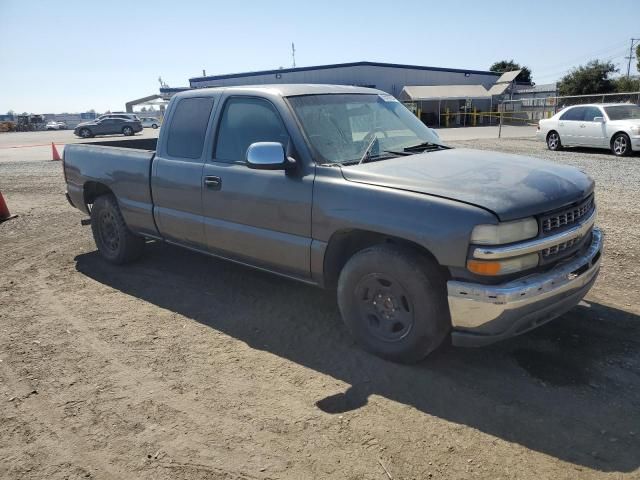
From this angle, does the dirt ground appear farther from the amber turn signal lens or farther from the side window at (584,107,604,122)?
the side window at (584,107,604,122)

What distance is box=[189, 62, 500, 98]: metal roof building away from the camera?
43.4m

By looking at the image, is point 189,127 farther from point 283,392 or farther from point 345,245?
point 283,392

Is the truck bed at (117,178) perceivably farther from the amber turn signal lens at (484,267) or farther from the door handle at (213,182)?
the amber turn signal lens at (484,267)

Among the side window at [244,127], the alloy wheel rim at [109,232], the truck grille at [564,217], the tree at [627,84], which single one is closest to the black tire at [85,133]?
A: the alloy wheel rim at [109,232]

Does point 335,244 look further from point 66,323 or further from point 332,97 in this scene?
point 66,323

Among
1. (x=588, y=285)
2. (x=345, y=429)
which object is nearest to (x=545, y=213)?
(x=588, y=285)

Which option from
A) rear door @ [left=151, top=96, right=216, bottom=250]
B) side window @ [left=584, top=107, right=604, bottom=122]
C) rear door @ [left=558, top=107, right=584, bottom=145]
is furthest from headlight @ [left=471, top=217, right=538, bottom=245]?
rear door @ [left=558, top=107, right=584, bottom=145]

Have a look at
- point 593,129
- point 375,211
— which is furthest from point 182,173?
point 593,129

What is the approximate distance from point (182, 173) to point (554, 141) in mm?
15204

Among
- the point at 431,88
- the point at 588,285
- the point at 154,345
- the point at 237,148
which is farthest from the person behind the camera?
the point at 431,88

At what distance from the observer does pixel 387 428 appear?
9.18 ft

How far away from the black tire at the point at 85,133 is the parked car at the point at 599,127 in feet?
96.3

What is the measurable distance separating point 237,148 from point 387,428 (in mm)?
2541

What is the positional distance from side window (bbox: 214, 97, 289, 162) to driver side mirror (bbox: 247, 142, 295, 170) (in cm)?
30
